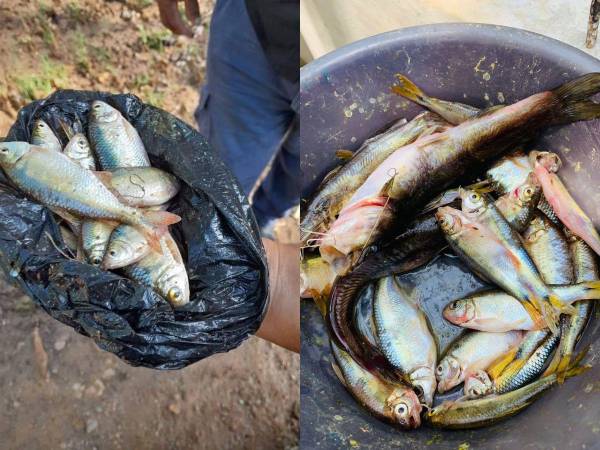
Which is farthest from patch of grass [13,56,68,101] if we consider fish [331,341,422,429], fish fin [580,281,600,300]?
fish fin [580,281,600,300]

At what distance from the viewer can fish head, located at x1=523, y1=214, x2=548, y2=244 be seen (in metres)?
1.11

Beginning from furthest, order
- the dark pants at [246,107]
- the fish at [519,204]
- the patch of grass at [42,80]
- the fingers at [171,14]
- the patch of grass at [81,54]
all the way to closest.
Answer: the patch of grass at [81,54]
the patch of grass at [42,80]
the fingers at [171,14]
the dark pants at [246,107]
the fish at [519,204]

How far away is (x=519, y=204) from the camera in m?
1.09

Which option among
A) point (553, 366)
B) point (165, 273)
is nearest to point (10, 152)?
point (165, 273)

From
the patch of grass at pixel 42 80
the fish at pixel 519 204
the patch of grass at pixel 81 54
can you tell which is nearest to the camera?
the fish at pixel 519 204

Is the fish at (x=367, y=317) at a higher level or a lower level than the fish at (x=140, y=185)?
lower

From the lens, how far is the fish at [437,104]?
3.73 feet

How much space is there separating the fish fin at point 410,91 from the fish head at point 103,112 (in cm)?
54

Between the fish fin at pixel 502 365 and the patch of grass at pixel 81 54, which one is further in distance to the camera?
the patch of grass at pixel 81 54

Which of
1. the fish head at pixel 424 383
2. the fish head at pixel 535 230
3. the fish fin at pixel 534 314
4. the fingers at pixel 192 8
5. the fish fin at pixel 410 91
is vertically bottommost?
the fish head at pixel 424 383

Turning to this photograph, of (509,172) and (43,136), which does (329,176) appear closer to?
(509,172)

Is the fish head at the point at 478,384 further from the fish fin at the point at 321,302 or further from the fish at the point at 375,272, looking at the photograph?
the fish fin at the point at 321,302

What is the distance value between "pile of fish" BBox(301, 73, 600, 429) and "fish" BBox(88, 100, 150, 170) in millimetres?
373

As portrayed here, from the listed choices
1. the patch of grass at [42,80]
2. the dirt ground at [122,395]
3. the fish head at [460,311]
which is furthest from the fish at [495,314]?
the patch of grass at [42,80]
